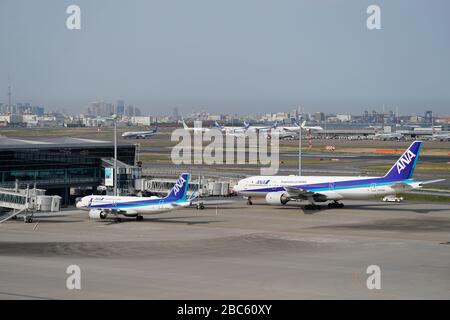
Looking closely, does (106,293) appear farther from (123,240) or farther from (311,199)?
(311,199)

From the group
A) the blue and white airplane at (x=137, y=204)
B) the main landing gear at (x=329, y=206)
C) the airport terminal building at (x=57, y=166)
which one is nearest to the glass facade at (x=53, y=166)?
the airport terminal building at (x=57, y=166)

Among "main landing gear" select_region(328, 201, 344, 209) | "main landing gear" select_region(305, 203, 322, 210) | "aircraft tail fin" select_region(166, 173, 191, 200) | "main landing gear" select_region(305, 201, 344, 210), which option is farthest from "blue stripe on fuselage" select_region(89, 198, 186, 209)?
"main landing gear" select_region(328, 201, 344, 209)

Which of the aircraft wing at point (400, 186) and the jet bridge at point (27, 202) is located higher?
Result: the aircraft wing at point (400, 186)

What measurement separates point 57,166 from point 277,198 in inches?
1288

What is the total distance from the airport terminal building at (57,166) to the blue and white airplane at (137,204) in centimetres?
2190

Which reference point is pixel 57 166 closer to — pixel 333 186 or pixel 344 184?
pixel 333 186

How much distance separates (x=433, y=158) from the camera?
183625 millimetres

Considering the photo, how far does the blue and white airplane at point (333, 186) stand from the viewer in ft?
301

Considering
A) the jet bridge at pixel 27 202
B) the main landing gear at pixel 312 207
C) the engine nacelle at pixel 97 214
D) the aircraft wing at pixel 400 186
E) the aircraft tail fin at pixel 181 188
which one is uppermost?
the aircraft tail fin at pixel 181 188

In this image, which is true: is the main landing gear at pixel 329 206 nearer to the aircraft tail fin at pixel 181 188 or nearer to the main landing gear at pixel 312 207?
the main landing gear at pixel 312 207

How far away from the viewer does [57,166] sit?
111688mm

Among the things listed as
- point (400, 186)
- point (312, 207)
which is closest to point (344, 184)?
point (312, 207)
